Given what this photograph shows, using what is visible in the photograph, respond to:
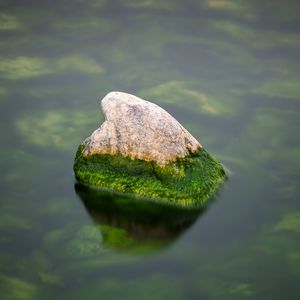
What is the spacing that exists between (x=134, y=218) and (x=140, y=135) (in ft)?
2.65

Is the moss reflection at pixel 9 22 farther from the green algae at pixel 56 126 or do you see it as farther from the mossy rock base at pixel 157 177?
the mossy rock base at pixel 157 177

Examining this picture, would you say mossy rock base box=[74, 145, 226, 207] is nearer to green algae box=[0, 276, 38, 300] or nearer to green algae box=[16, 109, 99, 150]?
green algae box=[16, 109, 99, 150]

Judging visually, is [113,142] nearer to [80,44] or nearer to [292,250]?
[292,250]

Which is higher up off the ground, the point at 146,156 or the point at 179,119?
the point at 179,119

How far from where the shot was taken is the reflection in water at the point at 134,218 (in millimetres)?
6211

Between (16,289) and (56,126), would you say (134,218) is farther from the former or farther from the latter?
(56,126)

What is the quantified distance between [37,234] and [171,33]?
516 cm

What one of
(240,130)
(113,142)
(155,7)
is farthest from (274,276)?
(155,7)

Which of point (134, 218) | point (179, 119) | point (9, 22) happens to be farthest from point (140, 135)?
point (9, 22)

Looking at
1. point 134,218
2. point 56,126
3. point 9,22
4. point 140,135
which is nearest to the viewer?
point 134,218

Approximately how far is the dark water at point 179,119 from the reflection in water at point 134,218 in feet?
0.05

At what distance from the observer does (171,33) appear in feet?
34.2

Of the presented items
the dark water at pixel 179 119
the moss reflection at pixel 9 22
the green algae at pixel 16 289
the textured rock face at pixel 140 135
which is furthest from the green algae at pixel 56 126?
the moss reflection at pixel 9 22

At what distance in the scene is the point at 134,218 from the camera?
6.45 m
